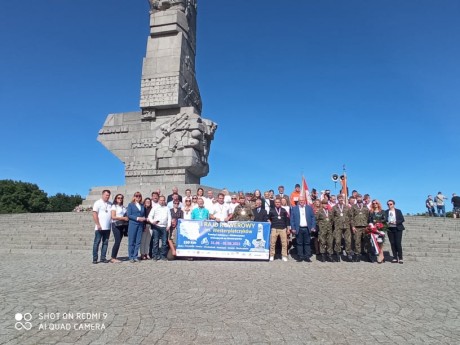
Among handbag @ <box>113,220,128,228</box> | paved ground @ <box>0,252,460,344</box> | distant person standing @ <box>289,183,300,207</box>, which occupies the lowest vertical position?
paved ground @ <box>0,252,460,344</box>

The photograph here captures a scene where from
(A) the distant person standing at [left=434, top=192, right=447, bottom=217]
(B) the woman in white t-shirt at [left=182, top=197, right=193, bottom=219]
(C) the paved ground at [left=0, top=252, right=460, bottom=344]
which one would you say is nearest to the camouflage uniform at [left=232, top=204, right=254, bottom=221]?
(B) the woman in white t-shirt at [left=182, top=197, right=193, bottom=219]

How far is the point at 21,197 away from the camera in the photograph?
138 ft

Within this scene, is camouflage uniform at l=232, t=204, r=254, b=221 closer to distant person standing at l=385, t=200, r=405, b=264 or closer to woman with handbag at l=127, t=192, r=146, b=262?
woman with handbag at l=127, t=192, r=146, b=262

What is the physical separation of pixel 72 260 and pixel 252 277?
4981 millimetres

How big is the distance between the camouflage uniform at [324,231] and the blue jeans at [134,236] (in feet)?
16.6

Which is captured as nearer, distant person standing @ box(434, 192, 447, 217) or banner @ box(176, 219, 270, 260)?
banner @ box(176, 219, 270, 260)

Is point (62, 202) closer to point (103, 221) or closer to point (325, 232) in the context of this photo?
point (103, 221)

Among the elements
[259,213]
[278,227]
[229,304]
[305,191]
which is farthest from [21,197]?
[229,304]

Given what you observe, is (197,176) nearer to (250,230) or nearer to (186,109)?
(186,109)

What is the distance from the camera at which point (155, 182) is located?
18141 mm

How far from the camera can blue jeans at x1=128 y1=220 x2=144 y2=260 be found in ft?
29.0

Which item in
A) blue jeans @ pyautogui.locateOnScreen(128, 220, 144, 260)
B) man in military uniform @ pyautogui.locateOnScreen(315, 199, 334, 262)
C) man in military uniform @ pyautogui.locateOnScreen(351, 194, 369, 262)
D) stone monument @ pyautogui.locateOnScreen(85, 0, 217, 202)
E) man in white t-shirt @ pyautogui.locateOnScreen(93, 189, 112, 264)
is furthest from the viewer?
stone monument @ pyautogui.locateOnScreen(85, 0, 217, 202)

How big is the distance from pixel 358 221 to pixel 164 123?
12294 millimetres

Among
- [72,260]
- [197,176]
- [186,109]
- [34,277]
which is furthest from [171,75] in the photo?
[34,277]
